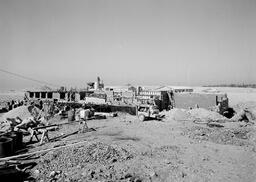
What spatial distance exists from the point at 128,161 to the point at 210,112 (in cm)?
1338

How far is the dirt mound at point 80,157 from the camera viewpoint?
Answer: 320 inches

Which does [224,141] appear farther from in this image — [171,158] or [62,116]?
[62,116]

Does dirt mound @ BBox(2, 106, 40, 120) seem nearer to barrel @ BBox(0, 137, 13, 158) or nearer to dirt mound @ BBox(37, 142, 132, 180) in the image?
barrel @ BBox(0, 137, 13, 158)

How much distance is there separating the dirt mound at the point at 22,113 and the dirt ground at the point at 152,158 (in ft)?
28.6

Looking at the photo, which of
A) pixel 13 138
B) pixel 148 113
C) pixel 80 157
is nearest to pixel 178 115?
pixel 148 113

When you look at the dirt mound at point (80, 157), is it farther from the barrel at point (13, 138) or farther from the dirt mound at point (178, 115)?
the dirt mound at point (178, 115)

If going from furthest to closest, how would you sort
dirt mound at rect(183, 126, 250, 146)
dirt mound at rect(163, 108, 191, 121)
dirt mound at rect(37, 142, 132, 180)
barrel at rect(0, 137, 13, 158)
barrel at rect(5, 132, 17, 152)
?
dirt mound at rect(163, 108, 191, 121), dirt mound at rect(183, 126, 250, 146), barrel at rect(5, 132, 17, 152), barrel at rect(0, 137, 13, 158), dirt mound at rect(37, 142, 132, 180)

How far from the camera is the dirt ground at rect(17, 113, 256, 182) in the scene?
7516mm

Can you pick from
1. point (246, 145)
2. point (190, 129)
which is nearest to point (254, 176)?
point (246, 145)

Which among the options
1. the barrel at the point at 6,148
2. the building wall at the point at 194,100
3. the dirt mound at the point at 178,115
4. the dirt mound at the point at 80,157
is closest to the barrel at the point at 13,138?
the barrel at the point at 6,148

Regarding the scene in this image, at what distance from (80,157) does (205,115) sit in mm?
13912

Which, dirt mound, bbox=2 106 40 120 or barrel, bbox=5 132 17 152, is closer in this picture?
barrel, bbox=5 132 17 152

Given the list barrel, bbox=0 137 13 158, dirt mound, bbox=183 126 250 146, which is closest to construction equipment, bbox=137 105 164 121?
dirt mound, bbox=183 126 250 146

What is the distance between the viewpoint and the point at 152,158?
916 centimetres
